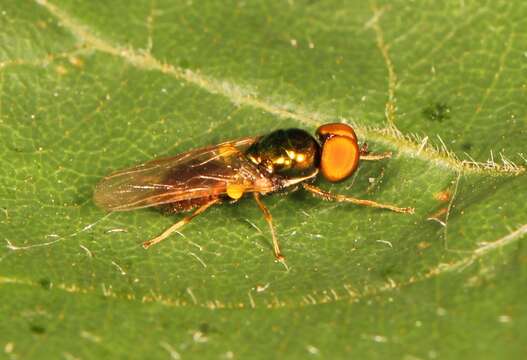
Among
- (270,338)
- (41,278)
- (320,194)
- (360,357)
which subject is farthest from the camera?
(320,194)

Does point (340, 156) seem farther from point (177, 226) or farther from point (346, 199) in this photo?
point (177, 226)

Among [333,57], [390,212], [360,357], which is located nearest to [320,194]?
[390,212]

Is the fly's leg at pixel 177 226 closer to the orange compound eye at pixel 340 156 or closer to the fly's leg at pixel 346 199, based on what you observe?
the fly's leg at pixel 346 199

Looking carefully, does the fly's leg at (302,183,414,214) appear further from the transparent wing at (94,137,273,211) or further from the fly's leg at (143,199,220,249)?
the fly's leg at (143,199,220,249)

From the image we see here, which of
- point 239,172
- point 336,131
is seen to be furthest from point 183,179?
point 336,131

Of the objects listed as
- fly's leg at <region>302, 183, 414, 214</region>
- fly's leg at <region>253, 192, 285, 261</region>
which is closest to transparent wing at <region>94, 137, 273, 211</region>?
fly's leg at <region>253, 192, 285, 261</region>

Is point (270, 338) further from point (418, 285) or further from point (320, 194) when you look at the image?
point (320, 194)
